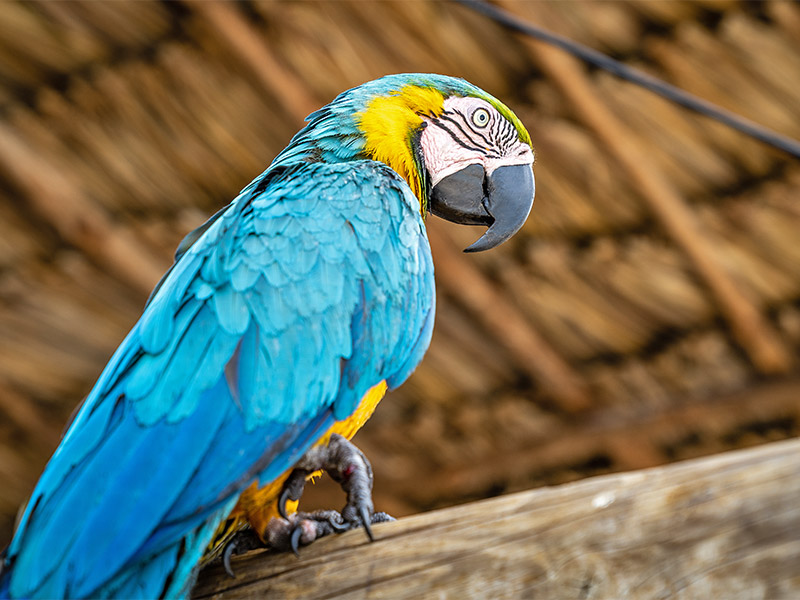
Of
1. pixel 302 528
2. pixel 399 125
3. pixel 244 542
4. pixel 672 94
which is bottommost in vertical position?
pixel 672 94

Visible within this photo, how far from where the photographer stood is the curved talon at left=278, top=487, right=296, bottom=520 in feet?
4.47

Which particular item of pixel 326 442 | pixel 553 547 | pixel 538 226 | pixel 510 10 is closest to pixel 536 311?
pixel 538 226

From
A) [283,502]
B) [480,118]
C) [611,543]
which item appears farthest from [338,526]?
[480,118]

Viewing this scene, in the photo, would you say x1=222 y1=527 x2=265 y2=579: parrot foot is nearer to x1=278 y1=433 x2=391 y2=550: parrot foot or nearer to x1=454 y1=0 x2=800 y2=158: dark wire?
x1=278 y1=433 x2=391 y2=550: parrot foot

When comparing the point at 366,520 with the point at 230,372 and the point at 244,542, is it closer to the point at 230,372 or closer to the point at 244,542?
the point at 230,372

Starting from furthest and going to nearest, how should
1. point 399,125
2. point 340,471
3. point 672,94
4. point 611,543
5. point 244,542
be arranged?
point 672,94 → point 399,125 → point 244,542 → point 340,471 → point 611,543

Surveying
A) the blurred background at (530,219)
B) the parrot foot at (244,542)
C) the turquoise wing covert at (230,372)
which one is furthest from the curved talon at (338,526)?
the blurred background at (530,219)

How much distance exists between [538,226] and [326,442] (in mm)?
2849

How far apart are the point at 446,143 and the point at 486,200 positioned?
0.14 m

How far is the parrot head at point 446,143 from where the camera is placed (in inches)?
66.9

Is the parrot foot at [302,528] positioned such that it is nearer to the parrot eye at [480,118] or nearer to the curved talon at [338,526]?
the curved talon at [338,526]

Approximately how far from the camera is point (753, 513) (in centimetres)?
89

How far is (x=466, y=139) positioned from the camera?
5.71 feet

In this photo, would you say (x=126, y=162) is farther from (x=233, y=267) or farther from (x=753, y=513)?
(x=753, y=513)
